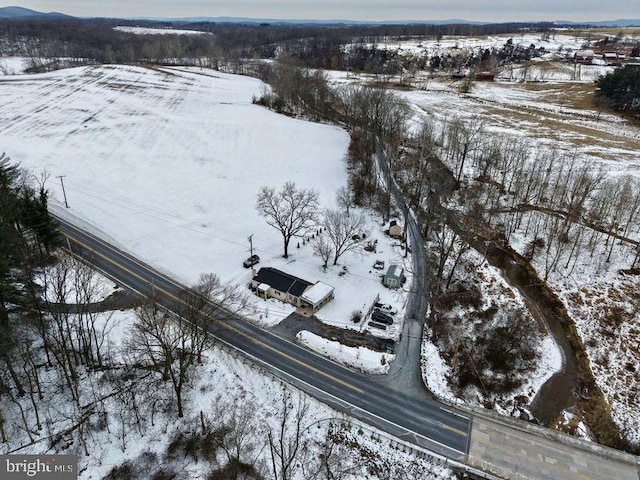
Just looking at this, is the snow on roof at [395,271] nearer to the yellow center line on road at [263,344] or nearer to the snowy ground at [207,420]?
the yellow center line on road at [263,344]

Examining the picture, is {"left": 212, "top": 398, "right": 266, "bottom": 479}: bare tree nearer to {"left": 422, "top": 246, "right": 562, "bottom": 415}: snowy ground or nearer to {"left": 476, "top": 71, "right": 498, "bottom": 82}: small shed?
{"left": 422, "top": 246, "right": 562, "bottom": 415}: snowy ground

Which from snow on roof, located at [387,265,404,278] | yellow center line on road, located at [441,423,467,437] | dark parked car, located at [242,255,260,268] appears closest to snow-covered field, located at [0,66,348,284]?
dark parked car, located at [242,255,260,268]

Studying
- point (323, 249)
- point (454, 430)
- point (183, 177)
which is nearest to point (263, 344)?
point (454, 430)

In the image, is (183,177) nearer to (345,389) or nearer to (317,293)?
(317,293)

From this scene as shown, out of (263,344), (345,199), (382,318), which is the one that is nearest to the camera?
(263,344)

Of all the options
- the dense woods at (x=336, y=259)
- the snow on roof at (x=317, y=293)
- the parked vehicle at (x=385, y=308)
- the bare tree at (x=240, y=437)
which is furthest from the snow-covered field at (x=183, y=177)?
the dense woods at (x=336, y=259)

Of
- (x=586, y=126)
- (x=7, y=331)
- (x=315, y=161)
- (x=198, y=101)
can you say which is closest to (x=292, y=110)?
(x=198, y=101)
